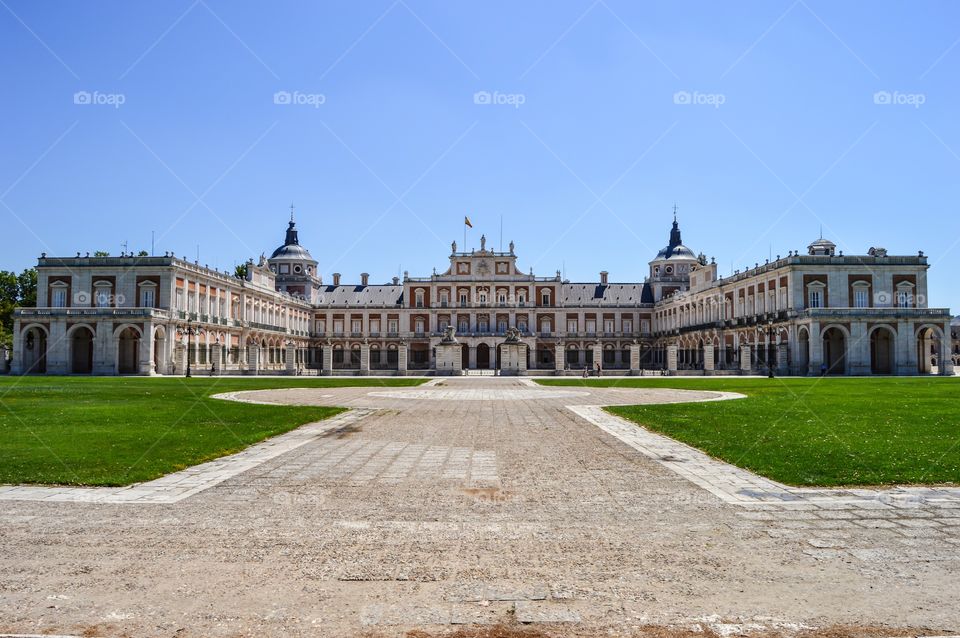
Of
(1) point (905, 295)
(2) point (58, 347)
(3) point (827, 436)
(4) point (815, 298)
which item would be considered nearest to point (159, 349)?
(2) point (58, 347)

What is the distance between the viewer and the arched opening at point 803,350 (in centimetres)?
5344

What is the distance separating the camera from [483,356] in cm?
8506

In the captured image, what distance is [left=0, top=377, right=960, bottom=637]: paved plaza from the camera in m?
4.66

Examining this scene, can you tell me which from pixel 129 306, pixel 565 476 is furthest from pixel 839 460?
pixel 129 306

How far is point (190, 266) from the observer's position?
5747cm

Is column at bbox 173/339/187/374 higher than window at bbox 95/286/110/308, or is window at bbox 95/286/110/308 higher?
window at bbox 95/286/110/308

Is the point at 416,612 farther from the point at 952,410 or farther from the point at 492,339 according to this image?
the point at 492,339

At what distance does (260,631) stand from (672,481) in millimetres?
5995

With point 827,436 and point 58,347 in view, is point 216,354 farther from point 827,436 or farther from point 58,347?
point 827,436

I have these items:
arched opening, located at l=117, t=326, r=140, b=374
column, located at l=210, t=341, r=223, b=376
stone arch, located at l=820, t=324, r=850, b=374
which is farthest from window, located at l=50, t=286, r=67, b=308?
stone arch, located at l=820, t=324, r=850, b=374

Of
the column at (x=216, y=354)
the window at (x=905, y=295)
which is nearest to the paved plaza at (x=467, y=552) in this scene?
the column at (x=216, y=354)

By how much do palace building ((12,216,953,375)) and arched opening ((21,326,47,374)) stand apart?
0.43 ft

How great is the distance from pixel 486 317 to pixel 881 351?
42.3 metres

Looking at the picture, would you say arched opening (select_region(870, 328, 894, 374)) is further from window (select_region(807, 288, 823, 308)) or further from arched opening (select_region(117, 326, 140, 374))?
arched opening (select_region(117, 326, 140, 374))
